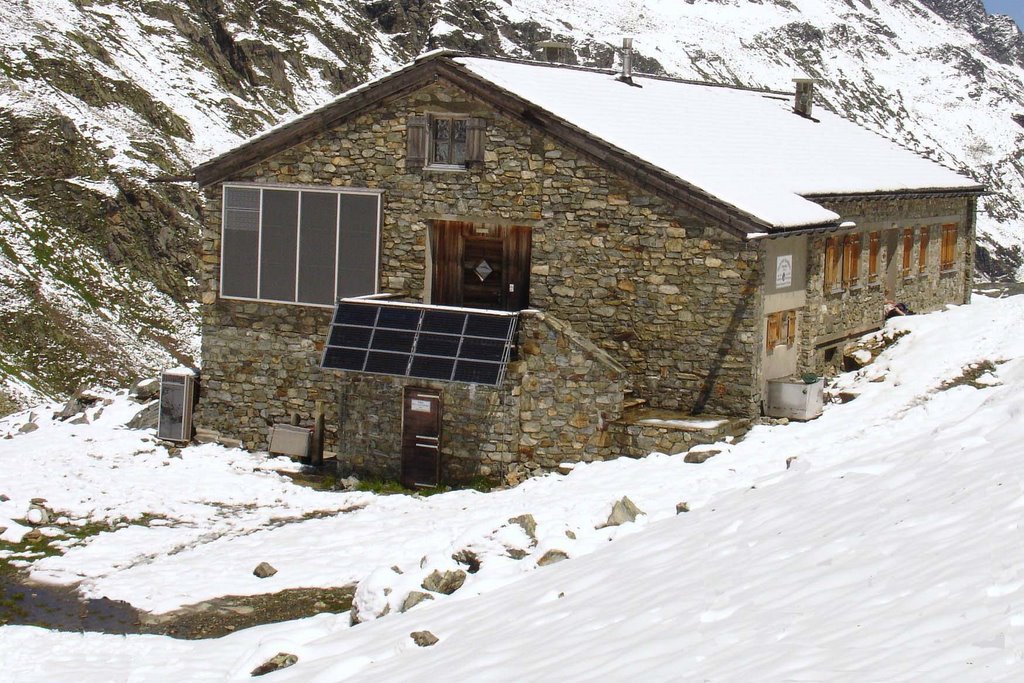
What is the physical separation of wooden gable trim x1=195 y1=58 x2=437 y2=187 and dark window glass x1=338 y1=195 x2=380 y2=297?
4.36ft

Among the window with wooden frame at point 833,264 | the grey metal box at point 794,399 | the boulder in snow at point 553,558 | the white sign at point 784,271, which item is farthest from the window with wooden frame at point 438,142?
the boulder in snow at point 553,558

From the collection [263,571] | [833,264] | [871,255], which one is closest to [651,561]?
[263,571]

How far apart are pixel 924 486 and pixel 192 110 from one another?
47284 mm

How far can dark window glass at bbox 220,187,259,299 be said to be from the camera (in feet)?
71.7

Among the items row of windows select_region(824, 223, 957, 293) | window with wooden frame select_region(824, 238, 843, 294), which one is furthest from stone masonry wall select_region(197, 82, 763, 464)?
row of windows select_region(824, 223, 957, 293)

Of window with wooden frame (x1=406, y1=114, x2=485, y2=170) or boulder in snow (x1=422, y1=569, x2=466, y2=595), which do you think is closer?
boulder in snow (x1=422, y1=569, x2=466, y2=595)

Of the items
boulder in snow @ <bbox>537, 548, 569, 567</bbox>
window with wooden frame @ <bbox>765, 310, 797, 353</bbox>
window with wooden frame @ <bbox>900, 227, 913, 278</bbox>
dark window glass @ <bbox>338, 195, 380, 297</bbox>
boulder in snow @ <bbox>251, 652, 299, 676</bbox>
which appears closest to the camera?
boulder in snow @ <bbox>251, 652, 299, 676</bbox>

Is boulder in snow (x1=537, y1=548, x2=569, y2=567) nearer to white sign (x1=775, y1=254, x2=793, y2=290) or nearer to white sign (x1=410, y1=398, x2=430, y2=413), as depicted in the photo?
white sign (x1=410, y1=398, x2=430, y2=413)

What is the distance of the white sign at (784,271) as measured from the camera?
19.6 meters

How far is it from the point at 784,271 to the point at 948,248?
460 inches

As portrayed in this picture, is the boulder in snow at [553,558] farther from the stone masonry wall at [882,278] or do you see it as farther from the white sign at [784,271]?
the stone masonry wall at [882,278]

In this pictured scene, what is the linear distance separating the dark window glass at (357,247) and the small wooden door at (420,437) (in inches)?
124

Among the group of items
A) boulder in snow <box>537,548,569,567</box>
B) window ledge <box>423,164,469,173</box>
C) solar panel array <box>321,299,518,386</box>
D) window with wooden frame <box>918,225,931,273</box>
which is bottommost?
boulder in snow <box>537,548,569,567</box>

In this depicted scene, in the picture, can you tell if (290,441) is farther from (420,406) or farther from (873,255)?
(873,255)
